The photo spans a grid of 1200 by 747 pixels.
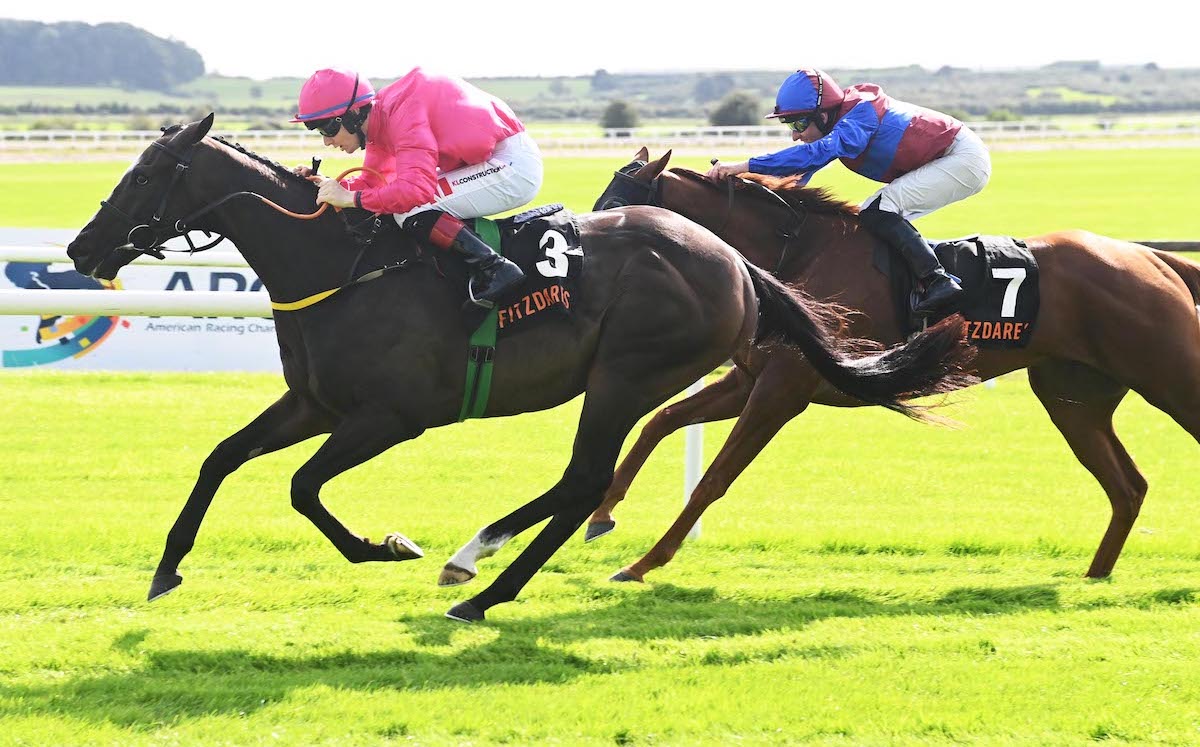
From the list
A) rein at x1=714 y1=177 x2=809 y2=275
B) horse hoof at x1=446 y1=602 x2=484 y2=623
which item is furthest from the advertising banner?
horse hoof at x1=446 y1=602 x2=484 y2=623

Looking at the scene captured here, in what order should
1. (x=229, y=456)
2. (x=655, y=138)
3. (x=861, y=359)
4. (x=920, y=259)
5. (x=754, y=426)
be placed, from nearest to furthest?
(x=229, y=456)
(x=861, y=359)
(x=754, y=426)
(x=920, y=259)
(x=655, y=138)

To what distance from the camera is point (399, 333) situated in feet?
13.7

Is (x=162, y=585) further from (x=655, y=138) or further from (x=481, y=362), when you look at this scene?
(x=655, y=138)

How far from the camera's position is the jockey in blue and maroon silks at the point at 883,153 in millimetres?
5188

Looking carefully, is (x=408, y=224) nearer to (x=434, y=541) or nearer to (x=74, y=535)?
(x=434, y=541)

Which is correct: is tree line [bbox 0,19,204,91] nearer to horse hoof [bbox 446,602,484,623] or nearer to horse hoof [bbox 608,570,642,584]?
horse hoof [bbox 608,570,642,584]

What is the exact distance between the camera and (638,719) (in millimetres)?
3273

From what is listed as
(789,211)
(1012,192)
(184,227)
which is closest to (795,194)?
(789,211)

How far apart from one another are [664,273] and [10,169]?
31478mm

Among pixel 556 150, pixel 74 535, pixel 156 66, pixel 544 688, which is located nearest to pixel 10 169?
pixel 556 150

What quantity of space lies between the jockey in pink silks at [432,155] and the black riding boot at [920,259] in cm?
144

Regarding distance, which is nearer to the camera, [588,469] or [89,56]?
[588,469]

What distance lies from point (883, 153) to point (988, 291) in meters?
0.65

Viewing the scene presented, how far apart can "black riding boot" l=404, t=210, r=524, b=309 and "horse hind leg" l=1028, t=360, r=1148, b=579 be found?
7.68ft
